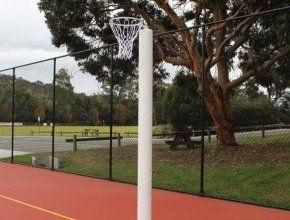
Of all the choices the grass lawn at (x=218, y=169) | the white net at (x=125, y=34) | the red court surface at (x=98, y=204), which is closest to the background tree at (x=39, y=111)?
the grass lawn at (x=218, y=169)

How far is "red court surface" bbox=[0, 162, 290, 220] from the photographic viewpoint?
28.8ft

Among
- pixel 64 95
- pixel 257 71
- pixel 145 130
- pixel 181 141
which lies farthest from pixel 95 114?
pixel 145 130

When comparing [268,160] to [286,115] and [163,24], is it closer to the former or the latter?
[286,115]

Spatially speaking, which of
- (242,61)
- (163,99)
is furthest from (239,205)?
(163,99)

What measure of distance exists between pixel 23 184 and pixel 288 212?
6.65 m

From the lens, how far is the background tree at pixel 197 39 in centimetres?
1720

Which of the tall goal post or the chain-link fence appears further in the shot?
the chain-link fence

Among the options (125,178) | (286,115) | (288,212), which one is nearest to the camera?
(288,212)

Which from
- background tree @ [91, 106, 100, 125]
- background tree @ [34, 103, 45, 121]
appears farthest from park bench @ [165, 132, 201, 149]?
background tree @ [34, 103, 45, 121]

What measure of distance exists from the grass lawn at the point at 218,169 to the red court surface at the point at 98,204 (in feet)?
2.67

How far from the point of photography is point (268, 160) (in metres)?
14.4

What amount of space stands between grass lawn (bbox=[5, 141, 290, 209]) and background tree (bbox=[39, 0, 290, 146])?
58.4 inches

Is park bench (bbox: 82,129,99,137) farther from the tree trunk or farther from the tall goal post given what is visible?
the tall goal post

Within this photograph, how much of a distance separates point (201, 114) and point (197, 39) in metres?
7.12
